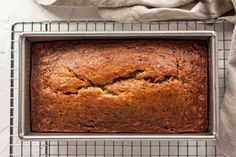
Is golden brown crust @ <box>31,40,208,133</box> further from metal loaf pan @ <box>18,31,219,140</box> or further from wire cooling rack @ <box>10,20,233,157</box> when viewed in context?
wire cooling rack @ <box>10,20,233,157</box>

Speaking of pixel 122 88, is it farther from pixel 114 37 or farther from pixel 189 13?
pixel 189 13

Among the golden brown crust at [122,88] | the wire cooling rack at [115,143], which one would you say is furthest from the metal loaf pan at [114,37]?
the wire cooling rack at [115,143]

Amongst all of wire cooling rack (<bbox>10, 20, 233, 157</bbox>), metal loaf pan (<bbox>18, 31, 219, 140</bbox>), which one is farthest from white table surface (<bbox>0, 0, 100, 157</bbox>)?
metal loaf pan (<bbox>18, 31, 219, 140</bbox>)

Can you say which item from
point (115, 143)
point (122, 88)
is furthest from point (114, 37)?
point (115, 143)

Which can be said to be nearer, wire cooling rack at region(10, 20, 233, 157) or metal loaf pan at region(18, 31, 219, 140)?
metal loaf pan at region(18, 31, 219, 140)

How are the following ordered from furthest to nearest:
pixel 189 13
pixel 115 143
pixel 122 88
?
pixel 115 143 < pixel 189 13 < pixel 122 88

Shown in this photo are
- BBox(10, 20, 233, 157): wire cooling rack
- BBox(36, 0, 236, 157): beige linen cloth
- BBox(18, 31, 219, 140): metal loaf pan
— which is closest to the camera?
BBox(18, 31, 219, 140): metal loaf pan

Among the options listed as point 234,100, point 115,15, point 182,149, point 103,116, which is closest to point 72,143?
point 103,116
